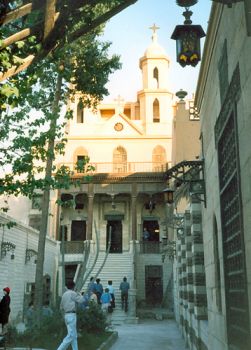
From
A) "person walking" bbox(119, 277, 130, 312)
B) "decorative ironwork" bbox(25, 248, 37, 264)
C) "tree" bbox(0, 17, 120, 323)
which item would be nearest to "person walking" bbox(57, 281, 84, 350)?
"tree" bbox(0, 17, 120, 323)

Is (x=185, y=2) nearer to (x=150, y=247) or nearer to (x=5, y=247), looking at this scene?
(x=5, y=247)

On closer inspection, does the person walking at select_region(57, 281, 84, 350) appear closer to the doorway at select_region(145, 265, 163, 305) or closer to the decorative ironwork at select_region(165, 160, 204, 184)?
the decorative ironwork at select_region(165, 160, 204, 184)

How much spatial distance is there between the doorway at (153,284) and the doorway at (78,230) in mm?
5731

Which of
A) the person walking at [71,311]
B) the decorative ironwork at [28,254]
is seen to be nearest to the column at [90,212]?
the decorative ironwork at [28,254]

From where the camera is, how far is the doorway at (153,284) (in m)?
28.2

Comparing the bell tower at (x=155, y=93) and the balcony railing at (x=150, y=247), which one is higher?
the bell tower at (x=155, y=93)

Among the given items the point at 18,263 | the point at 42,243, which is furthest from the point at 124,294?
the point at 42,243

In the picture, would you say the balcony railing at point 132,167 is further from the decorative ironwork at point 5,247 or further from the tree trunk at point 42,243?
the tree trunk at point 42,243

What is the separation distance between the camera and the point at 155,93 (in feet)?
111

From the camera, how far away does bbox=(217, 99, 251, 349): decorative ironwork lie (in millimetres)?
4753

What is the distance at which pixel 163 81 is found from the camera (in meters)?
34.5

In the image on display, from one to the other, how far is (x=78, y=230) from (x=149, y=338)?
17.5m

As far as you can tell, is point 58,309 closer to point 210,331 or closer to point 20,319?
point 210,331

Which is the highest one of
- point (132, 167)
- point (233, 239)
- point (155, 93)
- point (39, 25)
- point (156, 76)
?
point (156, 76)
